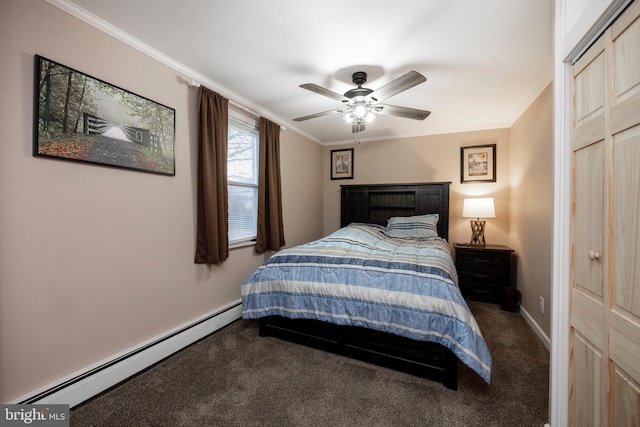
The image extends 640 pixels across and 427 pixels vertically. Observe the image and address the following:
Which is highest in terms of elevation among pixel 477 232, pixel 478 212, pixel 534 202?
pixel 534 202

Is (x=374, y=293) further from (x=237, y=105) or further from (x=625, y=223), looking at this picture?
(x=237, y=105)

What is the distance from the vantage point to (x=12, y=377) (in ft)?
4.48

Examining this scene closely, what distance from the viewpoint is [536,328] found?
2.46 meters

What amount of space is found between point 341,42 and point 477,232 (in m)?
3.15

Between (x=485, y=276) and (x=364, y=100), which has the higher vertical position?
(x=364, y=100)

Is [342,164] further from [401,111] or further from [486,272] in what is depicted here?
[486,272]

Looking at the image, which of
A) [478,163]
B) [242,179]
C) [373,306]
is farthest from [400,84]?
[478,163]

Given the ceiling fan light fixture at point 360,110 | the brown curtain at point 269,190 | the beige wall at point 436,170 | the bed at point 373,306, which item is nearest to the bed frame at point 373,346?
the bed at point 373,306

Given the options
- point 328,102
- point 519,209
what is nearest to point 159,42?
point 328,102

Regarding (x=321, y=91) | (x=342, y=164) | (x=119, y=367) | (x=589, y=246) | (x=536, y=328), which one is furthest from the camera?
(x=342, y=164)

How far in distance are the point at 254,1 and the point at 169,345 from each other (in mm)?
2581

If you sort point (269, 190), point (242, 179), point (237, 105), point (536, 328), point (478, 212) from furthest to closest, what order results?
point (478, 212) < point (269, 190) < point (242, 179) < point (237, 105) < point (536, 328)

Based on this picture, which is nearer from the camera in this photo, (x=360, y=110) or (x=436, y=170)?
(x=360, y=110)

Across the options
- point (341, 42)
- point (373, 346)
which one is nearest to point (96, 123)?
point (341, 42)
